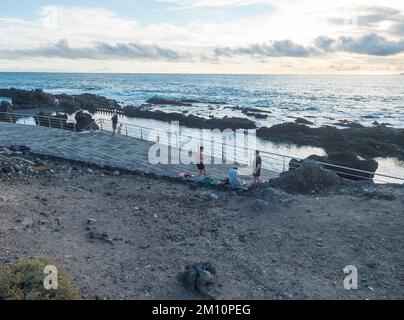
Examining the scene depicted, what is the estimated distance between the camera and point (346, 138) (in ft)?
117

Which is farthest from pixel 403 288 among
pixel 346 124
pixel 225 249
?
pixel 346 124

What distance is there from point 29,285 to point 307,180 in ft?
31.4

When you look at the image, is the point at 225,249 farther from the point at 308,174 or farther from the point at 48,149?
the point at 48,149

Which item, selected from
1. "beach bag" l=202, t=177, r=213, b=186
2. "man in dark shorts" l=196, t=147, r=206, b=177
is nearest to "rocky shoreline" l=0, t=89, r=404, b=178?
"man in dark shorts" l=196, t=147, r=206, b=177

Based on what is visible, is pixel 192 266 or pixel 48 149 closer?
pixel 192 266

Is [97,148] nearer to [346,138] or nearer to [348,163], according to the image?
[348,163]

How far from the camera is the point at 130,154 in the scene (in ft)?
61.6

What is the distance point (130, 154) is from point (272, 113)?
4403cm

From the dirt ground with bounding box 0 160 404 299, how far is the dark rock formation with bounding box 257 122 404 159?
2079 cm

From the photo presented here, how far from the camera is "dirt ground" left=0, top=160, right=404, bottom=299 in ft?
25.4

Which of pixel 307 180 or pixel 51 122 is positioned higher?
pixel 51 122

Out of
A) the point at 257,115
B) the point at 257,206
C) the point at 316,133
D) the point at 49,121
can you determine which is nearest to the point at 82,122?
the point at 49,121

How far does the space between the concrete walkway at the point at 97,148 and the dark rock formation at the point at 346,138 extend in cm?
1876

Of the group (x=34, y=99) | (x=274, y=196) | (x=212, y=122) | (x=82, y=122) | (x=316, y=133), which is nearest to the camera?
(x=274, y=196)
